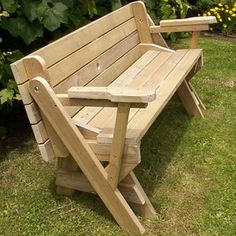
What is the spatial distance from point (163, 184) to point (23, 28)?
5.59 ft

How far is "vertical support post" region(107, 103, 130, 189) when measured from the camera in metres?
2.52

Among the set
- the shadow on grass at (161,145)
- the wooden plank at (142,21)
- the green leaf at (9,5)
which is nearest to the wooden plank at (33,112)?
the shadow on grass at (161,145)

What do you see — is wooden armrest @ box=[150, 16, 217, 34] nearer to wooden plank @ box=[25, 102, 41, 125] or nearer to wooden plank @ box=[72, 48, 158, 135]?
wooden plank @ box=[72, 48, 158, 135]

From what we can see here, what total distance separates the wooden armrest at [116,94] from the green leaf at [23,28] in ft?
4.46

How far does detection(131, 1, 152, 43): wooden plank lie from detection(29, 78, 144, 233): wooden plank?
196cm

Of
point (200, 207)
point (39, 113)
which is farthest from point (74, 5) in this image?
point (200, 207)

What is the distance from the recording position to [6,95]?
3623mm

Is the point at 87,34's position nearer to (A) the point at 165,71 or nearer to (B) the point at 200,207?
(A) the point at 165,71

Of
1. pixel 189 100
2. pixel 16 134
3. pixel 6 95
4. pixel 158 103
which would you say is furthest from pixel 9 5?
pixel 189 100

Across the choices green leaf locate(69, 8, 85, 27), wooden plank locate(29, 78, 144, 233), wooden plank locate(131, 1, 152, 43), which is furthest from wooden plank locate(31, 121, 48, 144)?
wooden plank locate(131, 1, 152, 43)

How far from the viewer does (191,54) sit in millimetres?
4238

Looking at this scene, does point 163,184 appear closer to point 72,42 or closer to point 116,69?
point 116,69

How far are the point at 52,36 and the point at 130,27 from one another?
732 millimetres

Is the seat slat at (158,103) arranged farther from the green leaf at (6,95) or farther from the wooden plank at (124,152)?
the green leaf at (6,95)
